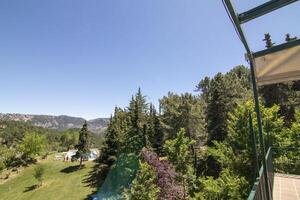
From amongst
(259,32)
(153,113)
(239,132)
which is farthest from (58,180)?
(259,32)

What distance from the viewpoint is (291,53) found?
2.36m

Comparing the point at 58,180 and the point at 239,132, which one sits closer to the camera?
the point at 239,132

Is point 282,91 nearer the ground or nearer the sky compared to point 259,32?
nearer the sky

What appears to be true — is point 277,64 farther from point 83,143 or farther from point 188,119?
point 83,143

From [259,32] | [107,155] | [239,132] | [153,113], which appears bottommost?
[107,155]

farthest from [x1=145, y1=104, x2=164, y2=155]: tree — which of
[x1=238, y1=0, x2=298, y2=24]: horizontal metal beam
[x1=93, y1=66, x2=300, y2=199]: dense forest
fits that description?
[x1=238, y1=0, x2=298, y2=24]: horizontal metal beam

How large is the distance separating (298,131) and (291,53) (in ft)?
42.6

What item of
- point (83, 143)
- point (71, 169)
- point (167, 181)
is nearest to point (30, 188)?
point (71, 169)

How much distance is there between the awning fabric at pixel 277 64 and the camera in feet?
7.77

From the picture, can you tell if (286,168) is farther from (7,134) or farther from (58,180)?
(7,134)

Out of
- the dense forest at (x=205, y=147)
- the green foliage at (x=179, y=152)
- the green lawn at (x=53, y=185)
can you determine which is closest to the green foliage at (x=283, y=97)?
the dense forest at (x=205, y=147)

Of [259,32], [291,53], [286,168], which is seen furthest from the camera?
[286,168]

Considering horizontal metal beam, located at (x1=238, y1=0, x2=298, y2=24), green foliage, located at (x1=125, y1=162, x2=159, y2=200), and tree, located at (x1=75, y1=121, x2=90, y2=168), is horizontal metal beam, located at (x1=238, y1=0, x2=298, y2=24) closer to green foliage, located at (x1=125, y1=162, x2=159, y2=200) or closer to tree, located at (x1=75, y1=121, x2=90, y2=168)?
green foliage, located at (x1=125, y1=162, x2=159, y2=200)

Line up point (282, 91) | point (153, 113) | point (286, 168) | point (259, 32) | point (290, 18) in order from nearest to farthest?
point (290, 18), point (259, 32), point (286, 168), point (282, 91), point (153, 113)
